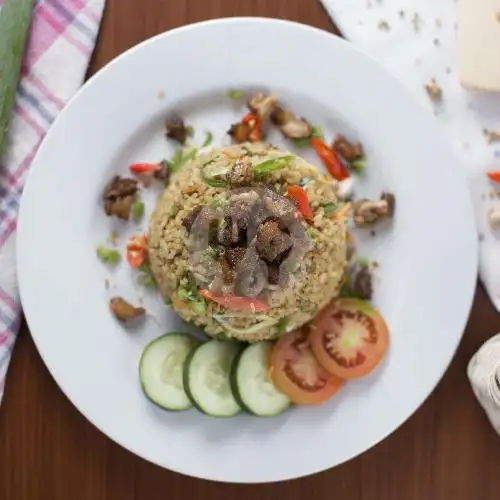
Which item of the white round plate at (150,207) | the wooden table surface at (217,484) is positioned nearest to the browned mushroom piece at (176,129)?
the white round plate at (150,207)

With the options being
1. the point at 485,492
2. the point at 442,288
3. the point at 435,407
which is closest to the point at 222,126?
the point at 442,288

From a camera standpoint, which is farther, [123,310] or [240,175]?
[123,310]

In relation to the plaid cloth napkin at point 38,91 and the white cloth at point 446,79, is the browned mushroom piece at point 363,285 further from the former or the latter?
the plaid cloth napkin at point 38,91

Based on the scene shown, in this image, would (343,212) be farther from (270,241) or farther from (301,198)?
(270,241)

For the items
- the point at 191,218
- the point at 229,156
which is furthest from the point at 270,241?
the point at 229,156

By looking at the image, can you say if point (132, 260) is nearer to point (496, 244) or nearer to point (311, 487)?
point (311, 487)
